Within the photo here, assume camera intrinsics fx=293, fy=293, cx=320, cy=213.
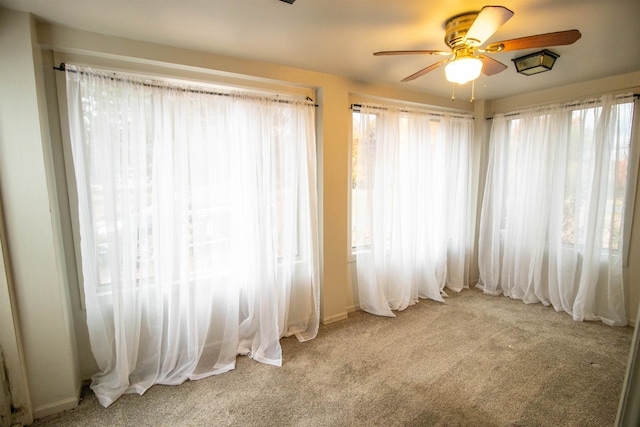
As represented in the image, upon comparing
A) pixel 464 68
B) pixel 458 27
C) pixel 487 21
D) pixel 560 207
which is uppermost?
pixel 458 27

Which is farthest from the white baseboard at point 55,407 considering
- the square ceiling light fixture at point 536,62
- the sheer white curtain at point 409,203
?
the square ceiling light fixture at point 536,62

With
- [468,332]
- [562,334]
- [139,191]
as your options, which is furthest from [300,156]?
[562,334]

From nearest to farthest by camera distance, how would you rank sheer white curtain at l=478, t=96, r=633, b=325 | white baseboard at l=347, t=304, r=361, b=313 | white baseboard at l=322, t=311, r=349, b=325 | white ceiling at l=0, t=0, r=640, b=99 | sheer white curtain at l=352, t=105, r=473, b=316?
1. white ceiling at l=0, t=0, r=640, b=99
2. sheer white curtain at l=478, t=96, r=633, b=325
3. white baseboard at l=322, t=311, r=349, b=325
4. sheer white curtain at l=352, t=105, r=473, b=316
5. white baseboard at l=347, t=304, r=361, b=313

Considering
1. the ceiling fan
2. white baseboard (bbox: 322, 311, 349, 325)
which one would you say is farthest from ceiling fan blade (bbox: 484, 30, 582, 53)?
white baseboard (bbox: 322, 311, 349, 325)

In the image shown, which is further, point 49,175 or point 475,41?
point 49,175

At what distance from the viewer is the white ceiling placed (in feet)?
5.19

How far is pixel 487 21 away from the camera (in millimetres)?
1366

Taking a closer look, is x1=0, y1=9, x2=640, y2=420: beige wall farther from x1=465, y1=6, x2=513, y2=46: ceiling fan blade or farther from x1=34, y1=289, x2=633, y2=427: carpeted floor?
x1=465, y1=6, x2=513, y2=46: ceiling fan blade

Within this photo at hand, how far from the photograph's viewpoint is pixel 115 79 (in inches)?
77.9

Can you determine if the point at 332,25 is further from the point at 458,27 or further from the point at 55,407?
the point at 55,407

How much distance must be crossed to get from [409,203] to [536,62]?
5.47ft

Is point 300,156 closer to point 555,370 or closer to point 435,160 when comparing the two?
point 435,160

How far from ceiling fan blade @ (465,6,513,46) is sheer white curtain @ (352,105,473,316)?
1.55 m

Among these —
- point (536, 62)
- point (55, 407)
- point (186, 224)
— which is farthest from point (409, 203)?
point (55, 407)
